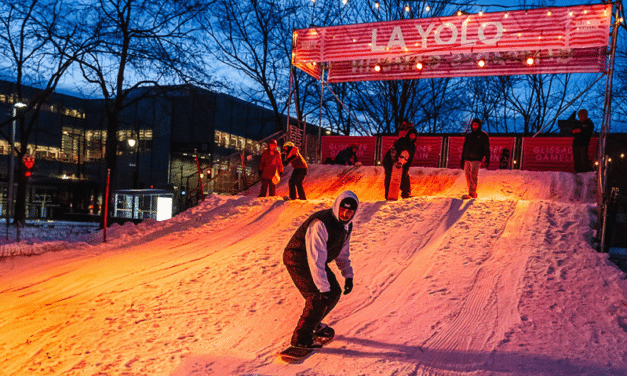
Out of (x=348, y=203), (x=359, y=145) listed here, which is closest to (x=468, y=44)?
(x=359, y=145)

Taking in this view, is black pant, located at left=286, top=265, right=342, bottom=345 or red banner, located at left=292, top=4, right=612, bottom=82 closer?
black pant, located at left=286, top=265, right=342, bottom=345

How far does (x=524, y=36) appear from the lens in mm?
14633

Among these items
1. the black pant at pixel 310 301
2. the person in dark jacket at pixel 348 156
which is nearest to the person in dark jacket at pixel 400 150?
the person in dark jacket at pixel 348 156

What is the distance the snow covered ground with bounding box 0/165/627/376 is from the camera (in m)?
4.51

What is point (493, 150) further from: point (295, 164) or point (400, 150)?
point (295, 164)

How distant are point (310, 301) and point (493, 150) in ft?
50.1

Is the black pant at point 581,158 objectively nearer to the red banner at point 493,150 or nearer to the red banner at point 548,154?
the red banner at point 548,154

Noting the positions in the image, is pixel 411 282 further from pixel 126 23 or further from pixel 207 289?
pixel 126 23

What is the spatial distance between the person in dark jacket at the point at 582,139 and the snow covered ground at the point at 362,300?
507cm

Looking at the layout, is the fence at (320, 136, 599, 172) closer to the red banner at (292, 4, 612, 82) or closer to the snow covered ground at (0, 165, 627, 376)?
the red banner at (292, 4, 612, 82)

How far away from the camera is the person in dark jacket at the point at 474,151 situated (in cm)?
1105

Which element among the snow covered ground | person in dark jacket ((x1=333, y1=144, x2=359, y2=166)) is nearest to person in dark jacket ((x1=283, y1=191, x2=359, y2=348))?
the snow covered ground

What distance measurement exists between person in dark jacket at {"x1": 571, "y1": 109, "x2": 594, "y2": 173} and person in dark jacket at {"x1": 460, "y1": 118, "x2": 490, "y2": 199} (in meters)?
4.45

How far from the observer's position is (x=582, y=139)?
1390 cm
